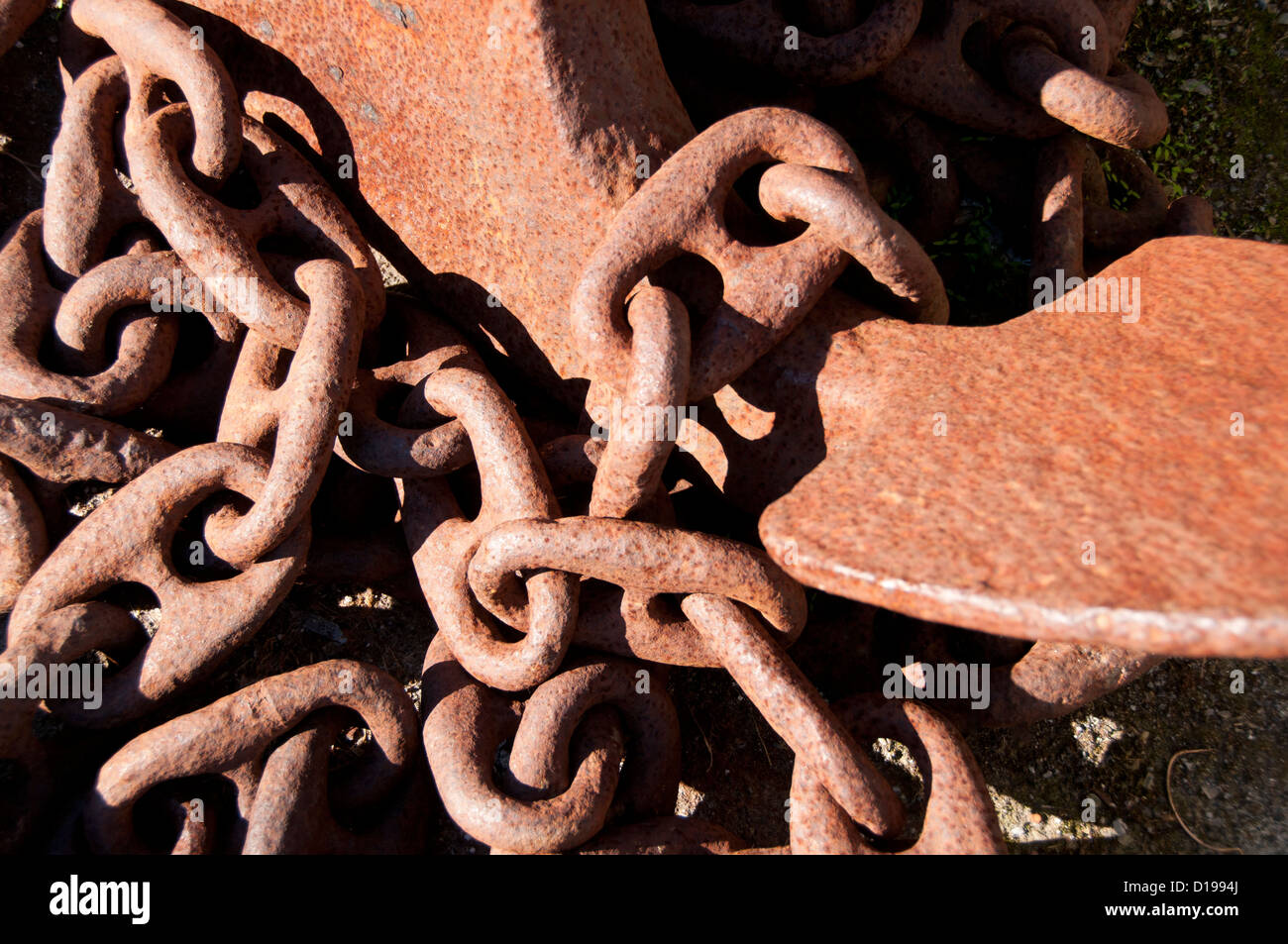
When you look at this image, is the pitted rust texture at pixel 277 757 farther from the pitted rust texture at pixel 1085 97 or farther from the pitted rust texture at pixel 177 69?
the pitted rust texture at pixel 1085 97

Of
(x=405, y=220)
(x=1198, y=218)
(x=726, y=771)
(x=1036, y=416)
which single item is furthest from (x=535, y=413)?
(x=1198, y=218)

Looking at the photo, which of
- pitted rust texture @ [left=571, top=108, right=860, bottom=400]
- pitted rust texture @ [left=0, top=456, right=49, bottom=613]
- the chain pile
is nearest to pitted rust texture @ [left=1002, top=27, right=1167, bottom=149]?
the chain pile

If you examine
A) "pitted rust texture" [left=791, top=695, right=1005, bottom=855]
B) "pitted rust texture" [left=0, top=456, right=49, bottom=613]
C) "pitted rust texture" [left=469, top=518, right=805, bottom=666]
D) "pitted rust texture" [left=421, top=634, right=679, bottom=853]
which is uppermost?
"pitted rust texture" [left=0, top=456, right=49, bottom=613]

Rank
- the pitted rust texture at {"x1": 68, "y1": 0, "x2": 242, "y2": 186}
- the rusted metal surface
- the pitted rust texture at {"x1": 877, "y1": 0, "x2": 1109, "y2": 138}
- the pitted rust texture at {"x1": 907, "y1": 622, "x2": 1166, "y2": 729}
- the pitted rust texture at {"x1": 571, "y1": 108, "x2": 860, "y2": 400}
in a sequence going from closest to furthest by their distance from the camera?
the rusted metal surface → the pitted rust texture at {"x1": 571, "y1": 108, "x2": 860, "y2": 400} → the pitted rust texture at {"x1": 907, "y1": 622, "x2": 1166, "y2": 729} → the pitted rust texture at {"x1": 68, "y1": 0, "x2": 242, "y2": 186} → the pitted rust texture at {"x1": 877, "y1": 0, "x2": 1109, "y2": 138}

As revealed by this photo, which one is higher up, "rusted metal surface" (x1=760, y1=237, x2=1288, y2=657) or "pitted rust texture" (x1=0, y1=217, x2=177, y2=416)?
"pitted rust texture" (x1=0, y1=217, x2=177, y2=416)

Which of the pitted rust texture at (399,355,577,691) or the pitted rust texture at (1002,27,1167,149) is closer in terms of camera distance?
the pitted rust texture at (399,355,577,691)

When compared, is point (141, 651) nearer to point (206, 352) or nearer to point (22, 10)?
point (206, 352)

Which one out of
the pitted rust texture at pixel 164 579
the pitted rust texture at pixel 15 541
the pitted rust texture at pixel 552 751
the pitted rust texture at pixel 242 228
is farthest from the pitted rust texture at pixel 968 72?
the pitted rust texture at pixel 15 541

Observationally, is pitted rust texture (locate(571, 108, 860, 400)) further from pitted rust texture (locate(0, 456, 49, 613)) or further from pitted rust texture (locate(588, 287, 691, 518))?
pitted rust texture (locate(0, 456, 49, 613))
